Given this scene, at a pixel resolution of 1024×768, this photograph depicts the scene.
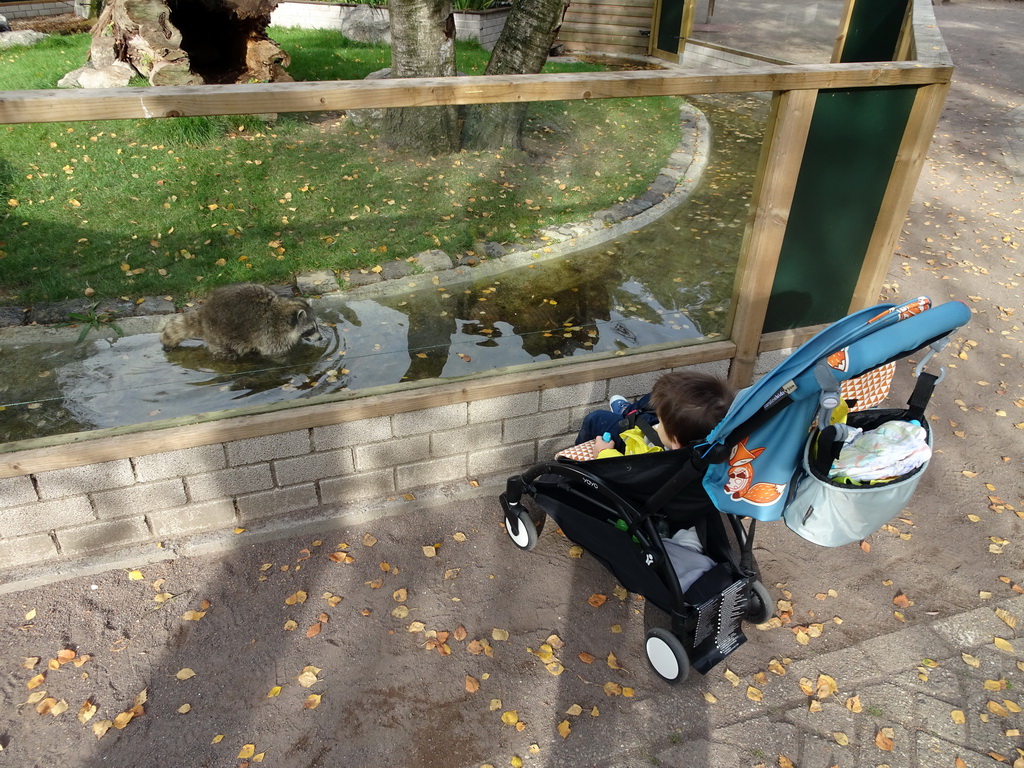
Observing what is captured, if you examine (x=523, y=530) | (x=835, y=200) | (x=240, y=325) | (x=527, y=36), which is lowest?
(x=523, y=530)

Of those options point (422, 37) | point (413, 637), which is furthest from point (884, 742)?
point (422, 37)

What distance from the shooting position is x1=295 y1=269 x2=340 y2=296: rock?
12.5 ft

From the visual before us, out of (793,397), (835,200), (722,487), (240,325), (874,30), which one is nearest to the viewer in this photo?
(793,397)

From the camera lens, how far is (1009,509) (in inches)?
154

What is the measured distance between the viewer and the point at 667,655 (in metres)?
2.85

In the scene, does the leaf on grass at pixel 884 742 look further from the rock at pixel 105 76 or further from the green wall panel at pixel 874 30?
the rock at pixel 105 76

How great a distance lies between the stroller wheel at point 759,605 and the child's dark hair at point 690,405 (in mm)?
836

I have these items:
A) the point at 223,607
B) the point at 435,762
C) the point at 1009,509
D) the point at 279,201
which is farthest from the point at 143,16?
the point at 1009,509

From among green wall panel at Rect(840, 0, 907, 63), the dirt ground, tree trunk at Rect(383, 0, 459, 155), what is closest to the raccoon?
the dirt ground

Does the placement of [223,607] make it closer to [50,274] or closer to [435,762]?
[435,762]

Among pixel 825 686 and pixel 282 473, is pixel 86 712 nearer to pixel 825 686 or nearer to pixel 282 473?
pixel 282 473

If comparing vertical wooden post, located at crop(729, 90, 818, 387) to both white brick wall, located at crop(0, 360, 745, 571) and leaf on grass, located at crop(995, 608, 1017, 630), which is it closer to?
white brick wall, located at crop(0, 360, 745, 571)

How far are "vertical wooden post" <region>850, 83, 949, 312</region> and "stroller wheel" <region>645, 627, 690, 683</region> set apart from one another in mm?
2520

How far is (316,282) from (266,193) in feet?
1.83
